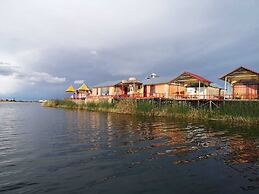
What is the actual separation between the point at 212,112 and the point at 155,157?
2139 cm

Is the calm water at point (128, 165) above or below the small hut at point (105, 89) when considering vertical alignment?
below

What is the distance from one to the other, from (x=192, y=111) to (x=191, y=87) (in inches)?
522

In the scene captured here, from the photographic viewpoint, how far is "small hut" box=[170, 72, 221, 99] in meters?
40.2

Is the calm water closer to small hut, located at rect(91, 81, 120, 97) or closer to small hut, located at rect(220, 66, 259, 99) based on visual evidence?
small hut, located at rect(220, 66, 259, 99)

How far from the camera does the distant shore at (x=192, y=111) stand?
2787 cm

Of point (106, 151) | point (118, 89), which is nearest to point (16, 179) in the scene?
point (106, 151)

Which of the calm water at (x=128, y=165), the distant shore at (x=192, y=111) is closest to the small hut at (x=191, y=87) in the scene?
the distant shore at (x=192, y=111)

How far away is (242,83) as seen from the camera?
38.2 metres

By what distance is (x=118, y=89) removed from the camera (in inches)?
2411

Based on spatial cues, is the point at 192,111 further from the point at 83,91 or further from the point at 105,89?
the point at 83,91

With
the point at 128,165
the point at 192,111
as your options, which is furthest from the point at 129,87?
Result: the point at 128,165

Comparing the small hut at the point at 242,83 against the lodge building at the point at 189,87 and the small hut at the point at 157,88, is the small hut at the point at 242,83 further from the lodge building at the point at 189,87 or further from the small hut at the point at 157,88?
the small hut at the point at 157,88

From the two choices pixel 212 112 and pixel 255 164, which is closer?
pixel 255 164

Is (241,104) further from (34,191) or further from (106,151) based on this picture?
(34,191)
